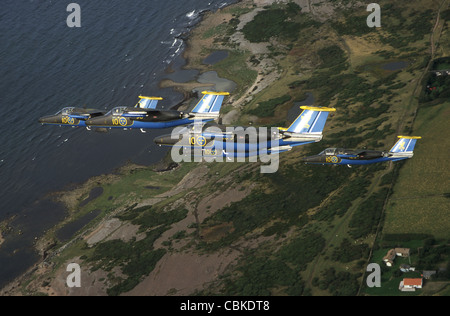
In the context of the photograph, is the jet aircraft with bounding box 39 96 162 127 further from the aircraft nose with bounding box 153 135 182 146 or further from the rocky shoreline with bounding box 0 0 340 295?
the rocky shoreline with bounding box 0 0 340 295

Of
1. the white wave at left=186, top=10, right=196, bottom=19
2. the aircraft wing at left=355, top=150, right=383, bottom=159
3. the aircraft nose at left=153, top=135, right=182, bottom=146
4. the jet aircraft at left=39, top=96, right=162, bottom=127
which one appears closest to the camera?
the aircraft wing at left=355, top=150, right=383, bottom=159

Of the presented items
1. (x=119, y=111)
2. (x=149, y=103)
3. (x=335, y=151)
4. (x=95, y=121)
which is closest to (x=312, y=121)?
(x=335, y=151)

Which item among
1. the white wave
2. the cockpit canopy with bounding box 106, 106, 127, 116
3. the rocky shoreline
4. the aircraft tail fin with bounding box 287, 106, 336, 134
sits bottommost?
the rocky shoreline

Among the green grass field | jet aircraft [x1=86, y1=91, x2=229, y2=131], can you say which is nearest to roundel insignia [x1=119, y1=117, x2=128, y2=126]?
jet aircraft [x1=86, y1=91, x2=229, y2=131]

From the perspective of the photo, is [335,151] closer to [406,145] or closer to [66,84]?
[406,145]

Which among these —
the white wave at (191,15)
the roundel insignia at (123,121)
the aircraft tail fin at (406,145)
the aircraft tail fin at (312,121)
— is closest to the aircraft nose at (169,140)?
the roundel insignia at (123,121)

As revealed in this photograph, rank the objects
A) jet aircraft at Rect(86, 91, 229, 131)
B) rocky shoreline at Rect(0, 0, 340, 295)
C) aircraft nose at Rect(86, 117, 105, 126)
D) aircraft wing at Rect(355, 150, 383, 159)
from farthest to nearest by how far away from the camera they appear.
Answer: rocky shoreline at Rect(0, 0, 340, 295)
aircraft nose at Rect(86, 117, 105, 126)
aircraft wing at Rect(355, 150, 383, 159)
jet aircraft at Rect(86, 91, 229, 131)
